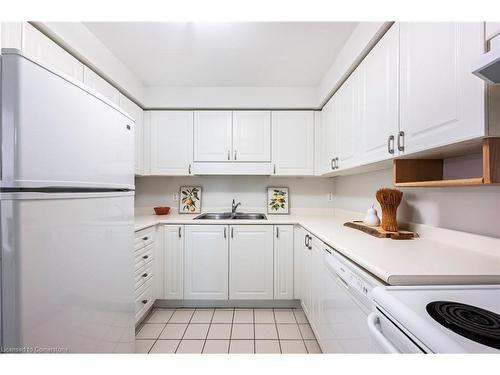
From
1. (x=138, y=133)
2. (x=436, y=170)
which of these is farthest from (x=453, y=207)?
(x=138, y=133)

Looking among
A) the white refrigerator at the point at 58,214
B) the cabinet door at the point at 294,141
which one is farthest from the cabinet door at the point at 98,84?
the cabinet door at the point at 294,141

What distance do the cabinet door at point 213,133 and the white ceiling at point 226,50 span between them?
0.35 m

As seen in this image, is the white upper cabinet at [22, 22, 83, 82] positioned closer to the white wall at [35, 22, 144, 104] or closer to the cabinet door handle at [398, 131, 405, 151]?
the white wall at [35, 22, 144, 104]

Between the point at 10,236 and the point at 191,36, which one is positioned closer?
the point at 10,236

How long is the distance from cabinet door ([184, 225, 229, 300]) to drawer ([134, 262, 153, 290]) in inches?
12.9

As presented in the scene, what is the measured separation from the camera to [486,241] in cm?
101

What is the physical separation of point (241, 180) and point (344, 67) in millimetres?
1634

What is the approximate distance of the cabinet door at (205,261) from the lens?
2270 mm

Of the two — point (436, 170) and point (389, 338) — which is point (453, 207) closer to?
point (436, 170)

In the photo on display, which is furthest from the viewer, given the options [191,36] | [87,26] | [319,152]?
[319,152]

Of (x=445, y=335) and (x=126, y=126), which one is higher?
(x=126, y=126)

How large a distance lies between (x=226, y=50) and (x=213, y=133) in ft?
3.00

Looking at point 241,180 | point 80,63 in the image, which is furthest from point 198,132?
point 80,63

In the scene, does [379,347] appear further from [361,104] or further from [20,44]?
[20,44]
